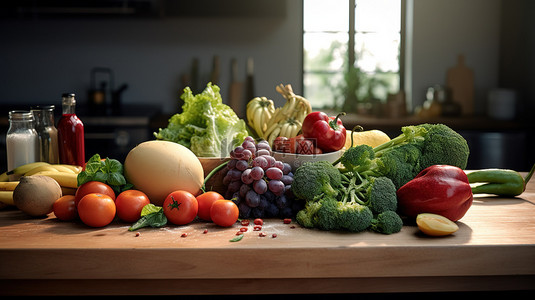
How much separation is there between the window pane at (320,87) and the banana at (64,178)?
363 centimetres

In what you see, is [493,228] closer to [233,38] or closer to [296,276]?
[296,276]

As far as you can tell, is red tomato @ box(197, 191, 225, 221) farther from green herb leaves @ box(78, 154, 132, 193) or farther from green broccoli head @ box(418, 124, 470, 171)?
green broccoli head @ box(418, 124, 470, 171)

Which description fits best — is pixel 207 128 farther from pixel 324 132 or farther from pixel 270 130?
pixel 324 132

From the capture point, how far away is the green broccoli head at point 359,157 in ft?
4.94

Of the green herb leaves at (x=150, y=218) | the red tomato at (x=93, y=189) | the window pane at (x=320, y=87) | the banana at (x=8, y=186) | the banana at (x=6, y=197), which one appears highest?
the window pane at (x=320, y=87)

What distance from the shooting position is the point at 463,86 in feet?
15.8

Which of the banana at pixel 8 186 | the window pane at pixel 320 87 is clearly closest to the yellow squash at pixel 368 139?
the banana at pixel 8 186

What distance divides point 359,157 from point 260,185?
1.00ft

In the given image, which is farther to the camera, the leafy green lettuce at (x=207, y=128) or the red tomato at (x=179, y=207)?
the leafy green lettuce at (x=207, y=128)

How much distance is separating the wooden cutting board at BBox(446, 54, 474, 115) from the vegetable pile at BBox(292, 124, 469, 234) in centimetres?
339

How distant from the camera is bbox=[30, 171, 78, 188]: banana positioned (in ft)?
5.20

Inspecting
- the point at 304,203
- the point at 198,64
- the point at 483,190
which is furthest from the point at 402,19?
the point at 304,203

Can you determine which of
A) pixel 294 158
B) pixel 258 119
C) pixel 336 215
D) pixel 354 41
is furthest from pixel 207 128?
pixel 354 41

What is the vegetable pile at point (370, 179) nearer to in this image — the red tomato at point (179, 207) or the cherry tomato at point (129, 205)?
the red tomato at point (179, 207)
